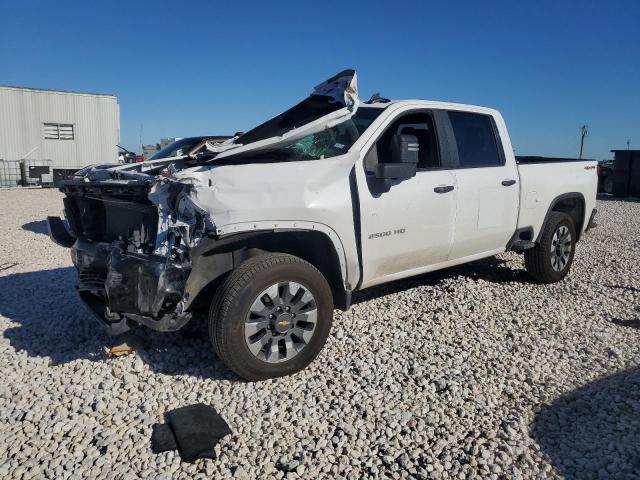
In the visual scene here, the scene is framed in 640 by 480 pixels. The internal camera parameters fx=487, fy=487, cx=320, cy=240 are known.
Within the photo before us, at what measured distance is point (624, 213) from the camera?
47.9 feet

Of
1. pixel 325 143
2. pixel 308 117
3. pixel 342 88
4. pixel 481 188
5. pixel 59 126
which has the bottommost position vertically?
pixel 481 188

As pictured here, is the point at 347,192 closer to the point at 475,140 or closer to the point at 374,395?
the point at 374,395

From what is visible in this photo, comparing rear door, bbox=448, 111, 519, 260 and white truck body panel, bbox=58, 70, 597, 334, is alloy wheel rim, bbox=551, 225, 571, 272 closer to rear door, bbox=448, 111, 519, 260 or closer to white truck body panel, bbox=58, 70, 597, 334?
white truck body panel, bbox=58, 70, 597, 334

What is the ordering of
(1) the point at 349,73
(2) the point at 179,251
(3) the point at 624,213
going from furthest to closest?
(3) the point at 624,213, (1) the point at 349,73, (2) the point at 179,251

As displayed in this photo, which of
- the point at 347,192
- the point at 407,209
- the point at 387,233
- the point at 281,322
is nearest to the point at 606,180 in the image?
the point at 407,209

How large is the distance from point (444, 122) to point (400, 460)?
323cm

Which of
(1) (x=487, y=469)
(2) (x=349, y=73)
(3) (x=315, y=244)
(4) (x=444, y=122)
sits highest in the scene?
(2) (x=349, y=73)

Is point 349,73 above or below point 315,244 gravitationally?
above

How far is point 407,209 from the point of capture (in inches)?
165

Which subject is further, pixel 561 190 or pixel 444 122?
pixel 561 190

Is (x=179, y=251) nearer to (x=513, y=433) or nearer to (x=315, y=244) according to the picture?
(x=315, y=244)

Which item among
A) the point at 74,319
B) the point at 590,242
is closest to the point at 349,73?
the point at 74,319

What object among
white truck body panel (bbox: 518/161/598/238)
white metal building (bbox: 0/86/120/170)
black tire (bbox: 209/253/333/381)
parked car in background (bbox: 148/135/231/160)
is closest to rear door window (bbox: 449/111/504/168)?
white truck body panel (bbox: 518/161/598/238)

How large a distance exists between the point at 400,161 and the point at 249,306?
1.68 meters
